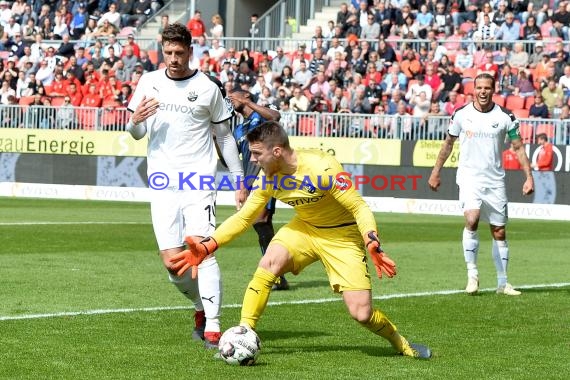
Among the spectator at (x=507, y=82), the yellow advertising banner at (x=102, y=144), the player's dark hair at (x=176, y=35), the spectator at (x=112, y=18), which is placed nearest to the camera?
the player's dark hair at (x=176, y=35)

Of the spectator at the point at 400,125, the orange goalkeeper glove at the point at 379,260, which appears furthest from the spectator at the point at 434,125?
the orange goalkeeper glove at the point at 379,260

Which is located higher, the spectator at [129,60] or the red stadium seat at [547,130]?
the spectator at [129,60]

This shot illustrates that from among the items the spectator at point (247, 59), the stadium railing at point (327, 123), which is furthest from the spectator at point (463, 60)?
the spectator at point (247, 59)

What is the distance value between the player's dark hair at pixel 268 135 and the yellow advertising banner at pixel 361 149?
836 inches

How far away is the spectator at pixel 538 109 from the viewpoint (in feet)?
93.9

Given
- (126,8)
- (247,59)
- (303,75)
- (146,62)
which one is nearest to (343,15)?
(247,59)

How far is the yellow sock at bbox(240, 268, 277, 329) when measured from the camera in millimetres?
8391

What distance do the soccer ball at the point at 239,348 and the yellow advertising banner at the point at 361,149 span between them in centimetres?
2136

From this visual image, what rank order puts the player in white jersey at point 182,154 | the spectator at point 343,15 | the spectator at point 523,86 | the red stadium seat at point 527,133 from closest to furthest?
the player in white jersey at point 182,154, the red stadium seat at point 527,133, the spectator at point 523,86, the spectator at point 343,15

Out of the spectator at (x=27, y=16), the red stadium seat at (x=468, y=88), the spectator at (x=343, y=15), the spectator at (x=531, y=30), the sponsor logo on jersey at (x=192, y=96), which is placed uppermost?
the spectator at (x=27, y=16)

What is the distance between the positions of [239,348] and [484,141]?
5.68m

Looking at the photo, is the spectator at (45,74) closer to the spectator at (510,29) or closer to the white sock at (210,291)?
the spectator at (510,29)

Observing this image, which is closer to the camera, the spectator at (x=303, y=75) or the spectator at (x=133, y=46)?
the spectator at (x=303, y=75)

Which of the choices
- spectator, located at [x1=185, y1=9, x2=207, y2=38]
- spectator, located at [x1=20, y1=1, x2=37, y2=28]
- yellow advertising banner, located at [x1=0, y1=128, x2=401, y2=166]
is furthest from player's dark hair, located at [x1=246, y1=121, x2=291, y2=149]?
spectator, located at [x1=20, y1=1, x2=37, y2=28]
